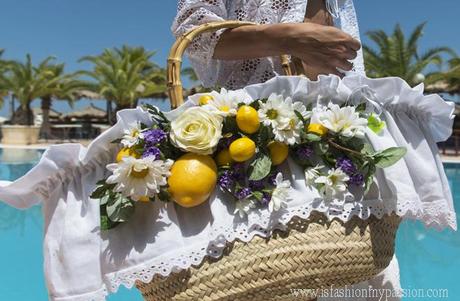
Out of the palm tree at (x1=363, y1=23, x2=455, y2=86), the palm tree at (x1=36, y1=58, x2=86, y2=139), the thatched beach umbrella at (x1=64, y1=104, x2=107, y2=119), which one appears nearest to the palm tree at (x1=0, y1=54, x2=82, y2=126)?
the palm tree at (x1=36, y1=58, x2=86, y2=139)

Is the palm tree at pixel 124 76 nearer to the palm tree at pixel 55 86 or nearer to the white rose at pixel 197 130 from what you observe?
the palm tree at pixel 55 86

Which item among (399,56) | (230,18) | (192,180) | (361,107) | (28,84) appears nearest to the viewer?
(192,180)

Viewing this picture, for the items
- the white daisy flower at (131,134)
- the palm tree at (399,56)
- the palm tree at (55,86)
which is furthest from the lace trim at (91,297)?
the palm tree at (55,86)

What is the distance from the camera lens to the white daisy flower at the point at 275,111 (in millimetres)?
681

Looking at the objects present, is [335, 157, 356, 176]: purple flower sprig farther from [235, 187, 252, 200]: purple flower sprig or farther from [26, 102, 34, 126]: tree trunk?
[26, 102, 34, 126]: tree trunk

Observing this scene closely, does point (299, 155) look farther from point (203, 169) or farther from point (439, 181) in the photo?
point (439, 181)

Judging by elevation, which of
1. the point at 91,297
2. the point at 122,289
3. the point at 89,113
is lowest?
the point at 122,289

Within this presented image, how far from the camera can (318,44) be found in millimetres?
762

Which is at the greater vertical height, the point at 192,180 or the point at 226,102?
the point at 226,102

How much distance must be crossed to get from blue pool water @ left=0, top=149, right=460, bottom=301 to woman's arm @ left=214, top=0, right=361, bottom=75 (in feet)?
8.38

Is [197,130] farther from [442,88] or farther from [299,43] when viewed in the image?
[442,88]

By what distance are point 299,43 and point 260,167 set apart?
0.24 metres

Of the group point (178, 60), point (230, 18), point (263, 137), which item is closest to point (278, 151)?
point (263, 137)

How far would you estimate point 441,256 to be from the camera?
404cm
